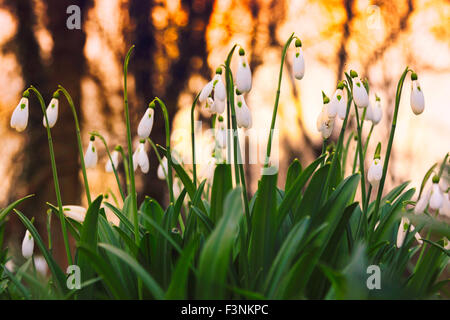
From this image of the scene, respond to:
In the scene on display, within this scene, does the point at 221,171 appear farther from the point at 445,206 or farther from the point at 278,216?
the point at 445,206

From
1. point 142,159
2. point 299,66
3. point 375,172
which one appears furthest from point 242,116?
point 142,159

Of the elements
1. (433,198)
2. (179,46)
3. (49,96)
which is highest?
(179,46)

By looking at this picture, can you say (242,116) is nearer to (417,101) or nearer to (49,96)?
(417,101)

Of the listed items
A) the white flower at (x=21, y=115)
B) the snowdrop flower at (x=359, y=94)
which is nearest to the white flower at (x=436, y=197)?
the snowdrop flower at (x=359, y=94)

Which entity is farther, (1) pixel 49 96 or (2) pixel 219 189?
→ (1) pixel 49 96

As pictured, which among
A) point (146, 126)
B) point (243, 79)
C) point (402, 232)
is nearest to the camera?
point (243, 79)

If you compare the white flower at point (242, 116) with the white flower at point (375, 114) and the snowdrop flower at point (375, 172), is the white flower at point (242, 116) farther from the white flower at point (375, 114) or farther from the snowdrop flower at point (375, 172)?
the white flower at point (375, 114)

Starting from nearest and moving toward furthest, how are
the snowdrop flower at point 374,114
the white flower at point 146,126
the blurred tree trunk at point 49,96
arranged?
1. the white flower at point 146,126
2. the snowdrop flower at point 374,114
3. the blurred tree trunk at point 49,96
